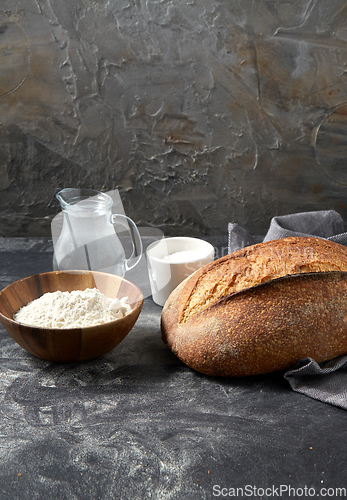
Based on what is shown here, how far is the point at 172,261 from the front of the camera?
1.12 m

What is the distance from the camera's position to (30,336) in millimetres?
841

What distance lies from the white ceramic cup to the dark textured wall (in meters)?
0.71

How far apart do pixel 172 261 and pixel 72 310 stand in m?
0.32

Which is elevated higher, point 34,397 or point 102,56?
point 102,56

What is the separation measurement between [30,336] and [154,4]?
1337mm

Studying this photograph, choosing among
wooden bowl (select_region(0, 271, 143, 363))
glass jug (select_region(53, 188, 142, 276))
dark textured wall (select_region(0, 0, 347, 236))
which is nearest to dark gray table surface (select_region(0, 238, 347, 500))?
wooden bowl (select_region(0, 271, 143, 363))

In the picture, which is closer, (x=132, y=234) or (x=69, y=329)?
(x=69, y=329)

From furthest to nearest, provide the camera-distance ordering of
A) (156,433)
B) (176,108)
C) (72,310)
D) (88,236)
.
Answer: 1. (176,108)
2. (88,236)
3. (72,310)
4. (156,433)

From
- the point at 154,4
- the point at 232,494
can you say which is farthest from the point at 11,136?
the point at 232,494

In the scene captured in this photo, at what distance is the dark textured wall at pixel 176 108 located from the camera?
1.64 metres

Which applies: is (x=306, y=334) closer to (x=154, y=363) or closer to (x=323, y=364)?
(x=323, y=364)

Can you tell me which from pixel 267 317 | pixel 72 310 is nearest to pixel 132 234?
pixel 72 310

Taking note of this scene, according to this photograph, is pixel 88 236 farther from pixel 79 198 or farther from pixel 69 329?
pixel 69 329

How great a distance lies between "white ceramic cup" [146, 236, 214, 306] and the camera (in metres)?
1.12
